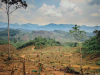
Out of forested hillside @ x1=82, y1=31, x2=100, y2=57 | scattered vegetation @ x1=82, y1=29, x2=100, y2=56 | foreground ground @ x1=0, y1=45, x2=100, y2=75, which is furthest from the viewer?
scattered vegetation @ x1=82, y1=29, x2=100, y2=56

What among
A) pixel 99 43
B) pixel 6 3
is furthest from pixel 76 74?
pixel 99 43

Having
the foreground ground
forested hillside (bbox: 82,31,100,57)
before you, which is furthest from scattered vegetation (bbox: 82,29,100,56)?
the foreground ground

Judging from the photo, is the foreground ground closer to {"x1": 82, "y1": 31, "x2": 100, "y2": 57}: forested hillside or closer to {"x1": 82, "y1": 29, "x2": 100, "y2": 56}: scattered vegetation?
{"x1": 82, "y1": 31, "x2": 100, "y2": 57}: forested hillside

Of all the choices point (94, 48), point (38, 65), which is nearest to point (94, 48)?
point (94, 48)

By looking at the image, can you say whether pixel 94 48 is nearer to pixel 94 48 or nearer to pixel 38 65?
pixel 94 48

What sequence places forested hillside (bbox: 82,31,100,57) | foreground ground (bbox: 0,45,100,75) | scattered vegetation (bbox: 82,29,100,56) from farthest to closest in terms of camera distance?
scattered vegetation (bbox: 82,29,100,56)
forested hillside (bbox: 82,31,100,57)
foreground ground (bbox: 0,45,100,75)

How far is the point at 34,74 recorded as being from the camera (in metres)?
6.26

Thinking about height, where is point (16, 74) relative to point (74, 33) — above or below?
below

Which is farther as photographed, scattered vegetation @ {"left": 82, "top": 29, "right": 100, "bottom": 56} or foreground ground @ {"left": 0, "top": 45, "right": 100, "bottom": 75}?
scattered vegetation @ {"left": 82, "top": 29, "right": 100, "bottom": 56}

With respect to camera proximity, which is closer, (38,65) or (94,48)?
(38,65)

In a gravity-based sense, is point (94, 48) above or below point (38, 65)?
above

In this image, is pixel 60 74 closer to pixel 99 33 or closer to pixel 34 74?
pixel 34 74

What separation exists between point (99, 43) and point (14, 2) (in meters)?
21.8

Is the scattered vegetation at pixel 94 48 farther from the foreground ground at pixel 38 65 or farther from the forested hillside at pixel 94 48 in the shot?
the foreground ground at pixel 38 65
